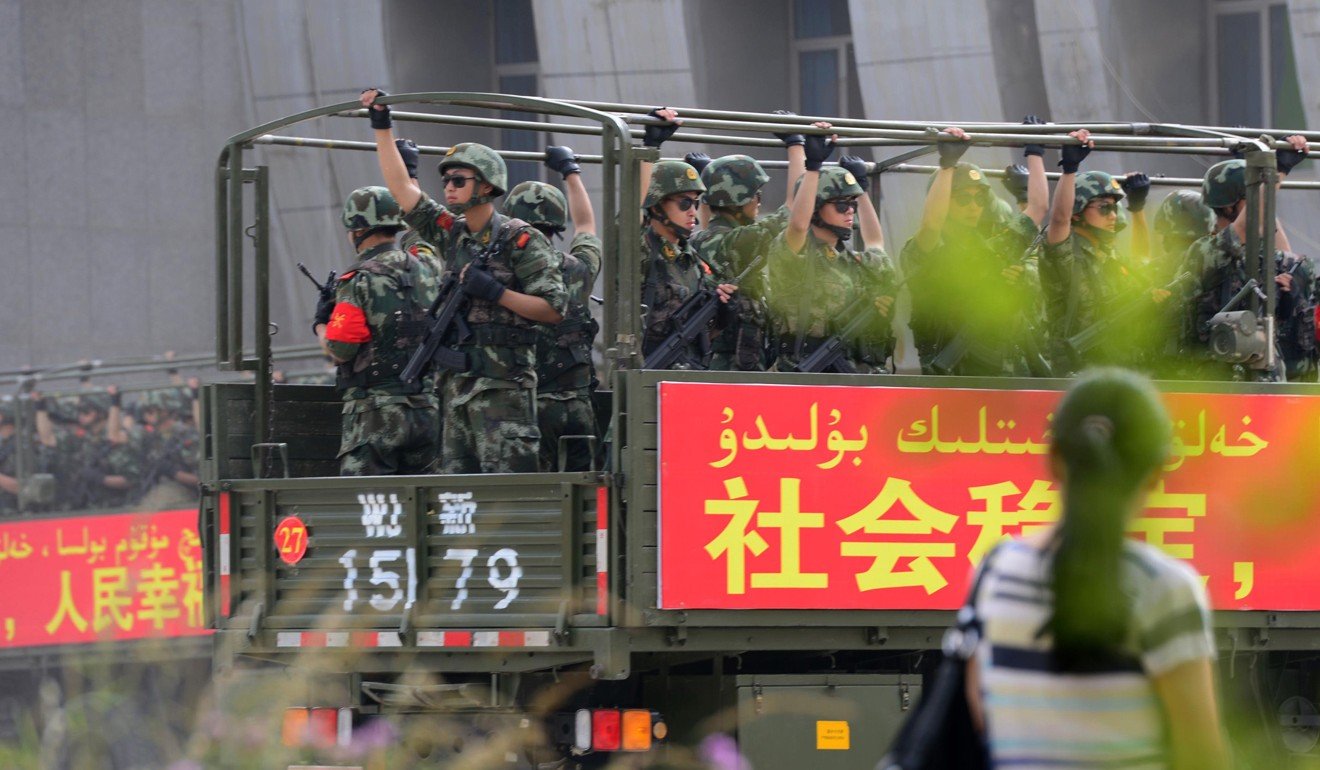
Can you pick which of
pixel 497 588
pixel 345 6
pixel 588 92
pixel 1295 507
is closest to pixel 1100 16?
pixel 588 92

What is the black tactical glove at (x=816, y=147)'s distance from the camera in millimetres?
8531

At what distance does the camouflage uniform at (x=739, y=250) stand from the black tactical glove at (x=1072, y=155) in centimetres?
131

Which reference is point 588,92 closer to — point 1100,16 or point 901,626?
point 1100,16

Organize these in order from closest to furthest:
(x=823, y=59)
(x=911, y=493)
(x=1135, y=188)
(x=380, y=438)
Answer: (x=911, y=493) → (x=380, y=438) → (x=1135, y=188) → (x=823, y=59)

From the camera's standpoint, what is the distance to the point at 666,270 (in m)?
9.34

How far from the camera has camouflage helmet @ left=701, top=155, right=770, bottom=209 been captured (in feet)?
32.8

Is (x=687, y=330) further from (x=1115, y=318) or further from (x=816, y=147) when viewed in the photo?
(x=1115, y=318)

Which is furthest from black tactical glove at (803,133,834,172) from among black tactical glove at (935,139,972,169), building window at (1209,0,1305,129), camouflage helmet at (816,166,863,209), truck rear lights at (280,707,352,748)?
building window at (1209,0,1305,129)

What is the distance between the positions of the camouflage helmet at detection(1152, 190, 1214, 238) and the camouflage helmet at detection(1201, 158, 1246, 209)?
1097 mm

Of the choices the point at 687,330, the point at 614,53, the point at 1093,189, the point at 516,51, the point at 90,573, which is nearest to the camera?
the point at 687,330

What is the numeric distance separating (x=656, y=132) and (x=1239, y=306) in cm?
240

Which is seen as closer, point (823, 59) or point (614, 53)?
point (614, 53)

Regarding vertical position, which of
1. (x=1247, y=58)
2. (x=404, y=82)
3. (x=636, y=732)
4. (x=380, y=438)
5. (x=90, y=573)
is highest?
(x=404, y=82)

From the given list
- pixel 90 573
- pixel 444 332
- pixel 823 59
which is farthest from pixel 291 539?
pixel 823 59
